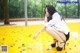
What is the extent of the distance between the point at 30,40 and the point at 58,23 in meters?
0.41

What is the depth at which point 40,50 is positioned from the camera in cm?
348

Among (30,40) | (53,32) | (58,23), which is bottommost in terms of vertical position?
(30,40)

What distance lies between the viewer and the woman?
3467mm

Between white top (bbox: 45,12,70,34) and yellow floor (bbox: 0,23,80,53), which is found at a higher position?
white top (bbox: 45,12,70,34)

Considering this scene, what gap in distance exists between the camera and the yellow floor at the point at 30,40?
3.49 meters

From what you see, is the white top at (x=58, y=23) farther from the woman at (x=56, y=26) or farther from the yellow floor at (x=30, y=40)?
the yellow floor at (x=30, y=40)

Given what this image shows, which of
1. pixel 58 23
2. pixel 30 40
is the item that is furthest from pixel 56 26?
pixel 30 40

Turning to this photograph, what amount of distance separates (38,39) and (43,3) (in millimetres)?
440

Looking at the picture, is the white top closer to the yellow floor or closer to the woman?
the woman

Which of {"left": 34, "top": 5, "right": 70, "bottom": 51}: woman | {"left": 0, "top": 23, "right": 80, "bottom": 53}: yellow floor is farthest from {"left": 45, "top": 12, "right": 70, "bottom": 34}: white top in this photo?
{"left": 0, "top": 23, "right": 80, "bottom": 53}: yellow floor

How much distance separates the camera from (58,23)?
348 cm

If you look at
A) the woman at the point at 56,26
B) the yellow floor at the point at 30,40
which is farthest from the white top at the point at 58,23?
the yellow floor at the point at 30,40

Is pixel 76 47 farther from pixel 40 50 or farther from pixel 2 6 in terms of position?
pixel 2 6

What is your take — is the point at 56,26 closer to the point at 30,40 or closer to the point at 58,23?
the point at 58,23
